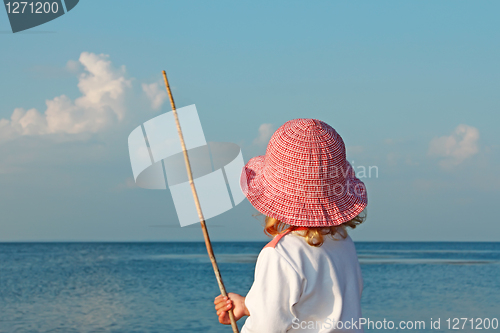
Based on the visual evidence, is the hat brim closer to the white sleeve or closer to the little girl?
the little girl

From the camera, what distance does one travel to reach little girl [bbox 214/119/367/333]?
59.3 inches

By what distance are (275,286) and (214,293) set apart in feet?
56.2

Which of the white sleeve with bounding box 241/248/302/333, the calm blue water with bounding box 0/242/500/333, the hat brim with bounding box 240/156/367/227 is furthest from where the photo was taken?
the calm blue water with bounding box 0/242/500/333

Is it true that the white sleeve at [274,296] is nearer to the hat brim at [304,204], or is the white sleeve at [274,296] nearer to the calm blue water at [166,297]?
the hat brim at [304,204]

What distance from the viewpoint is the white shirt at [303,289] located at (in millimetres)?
1493

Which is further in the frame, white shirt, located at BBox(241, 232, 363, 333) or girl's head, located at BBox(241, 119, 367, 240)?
girl's head, located at BBox(241, 119, 367, 240)

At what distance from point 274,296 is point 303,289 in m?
0.11

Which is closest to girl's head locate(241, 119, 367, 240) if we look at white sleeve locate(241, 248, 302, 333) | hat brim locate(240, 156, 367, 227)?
hat brim locate(240, 156, 367, 227)

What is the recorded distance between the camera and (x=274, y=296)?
148 cm

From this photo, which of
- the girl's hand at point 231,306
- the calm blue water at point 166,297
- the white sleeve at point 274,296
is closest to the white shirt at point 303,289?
the white sleeve at point 274,296

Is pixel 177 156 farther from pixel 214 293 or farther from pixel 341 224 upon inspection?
pixel 214 293

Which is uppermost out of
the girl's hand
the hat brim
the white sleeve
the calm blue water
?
the hat brim

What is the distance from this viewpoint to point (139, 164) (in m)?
2.11

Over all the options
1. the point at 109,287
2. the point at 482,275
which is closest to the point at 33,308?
the point at 109,287
